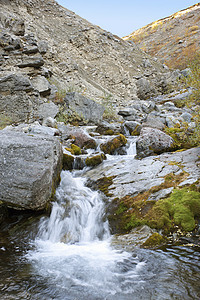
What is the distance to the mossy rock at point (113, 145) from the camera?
1208cm

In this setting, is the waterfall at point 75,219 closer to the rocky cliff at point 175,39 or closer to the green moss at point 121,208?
the green moss at point 121,208

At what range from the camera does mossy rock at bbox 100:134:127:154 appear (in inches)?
476

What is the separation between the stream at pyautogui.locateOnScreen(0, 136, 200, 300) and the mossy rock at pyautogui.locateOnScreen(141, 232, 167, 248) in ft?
Result: 0.61

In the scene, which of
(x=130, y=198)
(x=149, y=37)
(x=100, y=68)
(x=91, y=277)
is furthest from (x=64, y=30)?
(x=149, y=37)

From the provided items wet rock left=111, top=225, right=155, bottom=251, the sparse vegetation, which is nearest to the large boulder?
wet rock left=111, top=225, right=155, bottom=251

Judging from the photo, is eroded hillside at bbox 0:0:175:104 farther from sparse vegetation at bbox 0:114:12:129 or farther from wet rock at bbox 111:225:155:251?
wet rock at bbox 111:225:155:251

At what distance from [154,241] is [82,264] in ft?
6.28

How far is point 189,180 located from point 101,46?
33.6 metres

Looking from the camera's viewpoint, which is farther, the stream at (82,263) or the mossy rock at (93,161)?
the mossy rock at (93,161)

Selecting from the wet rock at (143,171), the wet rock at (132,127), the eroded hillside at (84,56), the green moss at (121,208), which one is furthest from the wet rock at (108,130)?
the green moss at (121,208)

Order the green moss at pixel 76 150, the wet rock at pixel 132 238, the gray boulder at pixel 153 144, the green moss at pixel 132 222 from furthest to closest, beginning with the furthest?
the green moss at pixel 76 150, the gray boulder at pixel 153 144, the green moss at pixel 132 222, the wet rock at pixel 132 238

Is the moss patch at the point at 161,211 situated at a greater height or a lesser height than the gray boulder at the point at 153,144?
lesser

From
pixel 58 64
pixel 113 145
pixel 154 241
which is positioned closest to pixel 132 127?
pixel 113 145

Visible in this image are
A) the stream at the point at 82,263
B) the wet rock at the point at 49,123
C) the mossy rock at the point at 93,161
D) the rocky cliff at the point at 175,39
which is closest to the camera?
the stream at the point at 82,263
